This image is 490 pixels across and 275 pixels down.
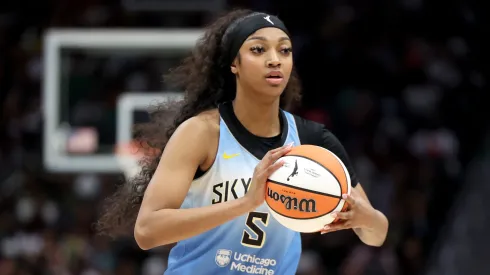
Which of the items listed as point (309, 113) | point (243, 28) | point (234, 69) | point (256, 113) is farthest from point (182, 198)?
point (309, 113)

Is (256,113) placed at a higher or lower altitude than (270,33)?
lower

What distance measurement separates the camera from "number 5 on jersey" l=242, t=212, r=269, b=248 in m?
3.71

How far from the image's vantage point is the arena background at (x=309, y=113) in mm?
8789

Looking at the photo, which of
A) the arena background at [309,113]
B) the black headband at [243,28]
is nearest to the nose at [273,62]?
the black headband at [243,28]

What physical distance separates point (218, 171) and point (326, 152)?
0.44 meters

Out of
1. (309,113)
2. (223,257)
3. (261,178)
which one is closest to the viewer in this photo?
(261,178)

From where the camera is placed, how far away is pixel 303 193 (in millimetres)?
3418

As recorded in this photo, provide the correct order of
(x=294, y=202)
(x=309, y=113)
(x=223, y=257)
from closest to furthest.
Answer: (x=294, y=202) → (x=223, y=257) → (x=309, y=113)

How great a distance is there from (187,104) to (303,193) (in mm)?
880

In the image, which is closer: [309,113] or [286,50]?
[286,50]

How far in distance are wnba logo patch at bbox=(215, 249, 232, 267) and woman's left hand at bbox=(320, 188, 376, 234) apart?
42 centimetres

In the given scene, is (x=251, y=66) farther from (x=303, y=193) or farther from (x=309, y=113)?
(x=309, y=113)

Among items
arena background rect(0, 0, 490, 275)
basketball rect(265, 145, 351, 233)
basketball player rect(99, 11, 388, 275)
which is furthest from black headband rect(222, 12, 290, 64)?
arena background rect(0, 0, 490, 275)

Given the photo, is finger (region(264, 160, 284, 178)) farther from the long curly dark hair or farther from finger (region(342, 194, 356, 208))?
the long curly dark hair
